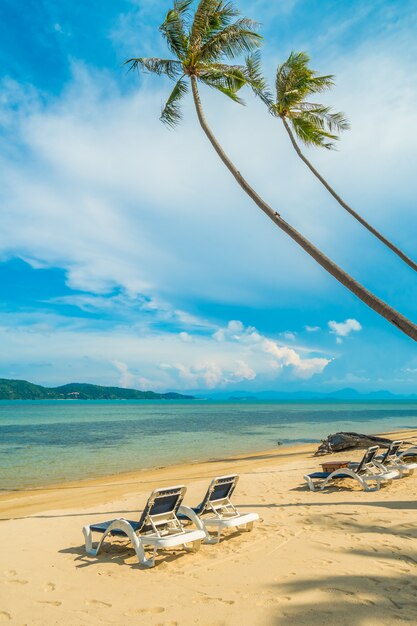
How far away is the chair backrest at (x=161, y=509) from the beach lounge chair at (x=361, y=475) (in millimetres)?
5310

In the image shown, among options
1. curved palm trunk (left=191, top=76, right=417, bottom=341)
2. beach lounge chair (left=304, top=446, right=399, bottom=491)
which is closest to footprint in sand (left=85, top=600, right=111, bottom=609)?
curved palm trunk (left=191, top=76, right=417, bottom=341)

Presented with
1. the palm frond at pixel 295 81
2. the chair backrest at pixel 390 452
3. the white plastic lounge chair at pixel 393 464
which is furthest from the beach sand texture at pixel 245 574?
the palm frond at pixel 295 81

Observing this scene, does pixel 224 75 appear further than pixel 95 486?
No

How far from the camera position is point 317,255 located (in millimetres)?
10188

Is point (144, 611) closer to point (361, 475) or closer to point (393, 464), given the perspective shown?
point (361, 475)

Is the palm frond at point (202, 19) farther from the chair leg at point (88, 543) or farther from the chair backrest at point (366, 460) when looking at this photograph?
the chair leg at point (88, 543)

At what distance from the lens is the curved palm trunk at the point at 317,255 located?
884 cm

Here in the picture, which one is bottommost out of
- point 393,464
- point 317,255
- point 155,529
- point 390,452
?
point 155,529

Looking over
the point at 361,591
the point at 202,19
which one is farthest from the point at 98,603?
the point at 202,19

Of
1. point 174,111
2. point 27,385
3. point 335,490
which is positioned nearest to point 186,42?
point 174,111

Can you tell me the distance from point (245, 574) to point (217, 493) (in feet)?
7.15

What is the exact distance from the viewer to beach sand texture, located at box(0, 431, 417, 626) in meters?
4.54

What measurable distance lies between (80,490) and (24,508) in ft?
9.38

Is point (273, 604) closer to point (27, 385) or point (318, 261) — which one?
point (318, 261)
